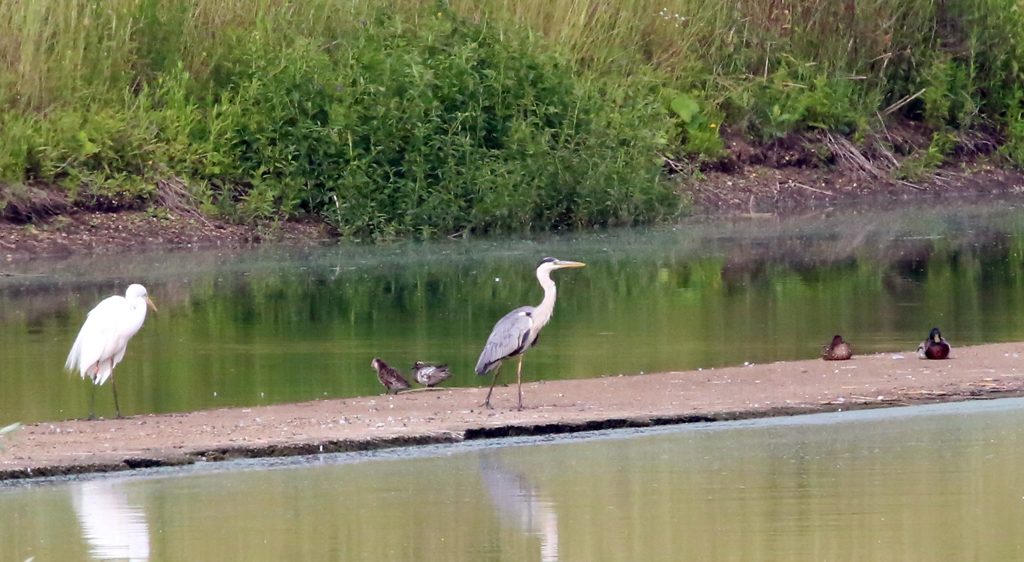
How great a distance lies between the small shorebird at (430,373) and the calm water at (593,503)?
6.33ft

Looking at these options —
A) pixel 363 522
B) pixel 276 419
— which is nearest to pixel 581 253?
pixel 276 419

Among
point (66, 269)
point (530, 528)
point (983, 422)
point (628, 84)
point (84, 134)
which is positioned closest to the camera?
point (530, 528)

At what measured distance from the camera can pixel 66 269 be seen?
1914cm

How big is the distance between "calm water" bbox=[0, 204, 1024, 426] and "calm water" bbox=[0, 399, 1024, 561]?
264 cm

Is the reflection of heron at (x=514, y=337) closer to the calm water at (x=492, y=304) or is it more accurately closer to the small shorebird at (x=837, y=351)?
the calm water at (x=492, y=304)

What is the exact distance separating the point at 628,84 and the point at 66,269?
811cm

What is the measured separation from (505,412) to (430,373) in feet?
3.84

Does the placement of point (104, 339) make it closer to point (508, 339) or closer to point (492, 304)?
point (508, 339)

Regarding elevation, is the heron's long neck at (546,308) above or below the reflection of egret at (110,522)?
above

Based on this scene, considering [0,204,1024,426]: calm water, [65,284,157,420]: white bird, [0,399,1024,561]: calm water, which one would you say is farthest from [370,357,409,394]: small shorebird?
[0,399,1024,561]: calm water

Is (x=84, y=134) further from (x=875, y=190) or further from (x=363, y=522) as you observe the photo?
(x=363, y=522)

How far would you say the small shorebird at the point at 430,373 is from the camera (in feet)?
40.2

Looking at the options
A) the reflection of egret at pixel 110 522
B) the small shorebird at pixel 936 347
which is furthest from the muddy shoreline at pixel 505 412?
the reflection of egret at pixel 110 522

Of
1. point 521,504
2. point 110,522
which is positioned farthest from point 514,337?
point 110,522
